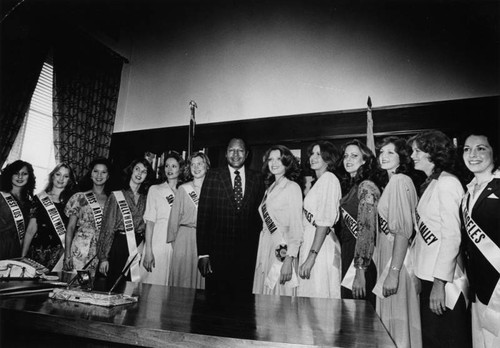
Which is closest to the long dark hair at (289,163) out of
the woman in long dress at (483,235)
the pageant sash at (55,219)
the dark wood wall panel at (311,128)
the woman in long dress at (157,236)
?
the woman in long dress at (157,236)

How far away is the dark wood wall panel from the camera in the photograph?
130 inches

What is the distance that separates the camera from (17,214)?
2869 millimetres

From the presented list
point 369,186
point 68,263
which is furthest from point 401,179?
point 68,263

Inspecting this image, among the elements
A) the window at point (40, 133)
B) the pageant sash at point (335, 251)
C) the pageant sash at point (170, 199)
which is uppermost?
the window at point (40, 133)

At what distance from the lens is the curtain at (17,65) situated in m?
3.45

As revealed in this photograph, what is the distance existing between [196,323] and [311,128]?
3.26 m

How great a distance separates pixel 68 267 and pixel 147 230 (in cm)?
66

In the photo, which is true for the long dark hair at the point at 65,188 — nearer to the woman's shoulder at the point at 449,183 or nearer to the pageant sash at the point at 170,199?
the pageant sash at the point at 170,199

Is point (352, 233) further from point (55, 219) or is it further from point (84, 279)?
point (55, 219)

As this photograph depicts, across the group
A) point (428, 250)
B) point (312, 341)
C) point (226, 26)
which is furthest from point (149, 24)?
point (312, 341)

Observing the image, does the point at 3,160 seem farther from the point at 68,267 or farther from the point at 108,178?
the point at 68,267

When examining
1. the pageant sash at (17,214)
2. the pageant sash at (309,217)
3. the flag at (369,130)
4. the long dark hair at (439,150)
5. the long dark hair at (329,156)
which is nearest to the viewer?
the long dark hair at (439,150)

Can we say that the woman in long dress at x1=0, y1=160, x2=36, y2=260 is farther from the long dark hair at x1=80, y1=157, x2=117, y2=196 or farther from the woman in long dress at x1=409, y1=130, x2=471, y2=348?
the woman in long dress at x1=409, y1=130, x2=471, y2=348

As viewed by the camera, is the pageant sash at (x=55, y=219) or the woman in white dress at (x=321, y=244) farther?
the pageant sash at (x=55, y=219)
